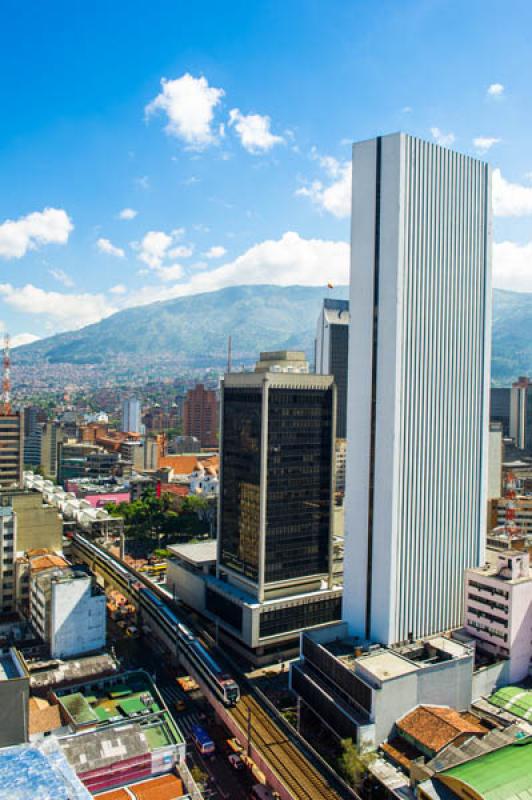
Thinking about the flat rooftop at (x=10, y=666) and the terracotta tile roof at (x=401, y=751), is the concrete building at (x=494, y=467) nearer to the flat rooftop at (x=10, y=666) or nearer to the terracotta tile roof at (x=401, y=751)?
the terracotta tile roof at (x=401, y=751)

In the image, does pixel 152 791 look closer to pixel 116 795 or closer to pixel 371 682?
pixel 116 795

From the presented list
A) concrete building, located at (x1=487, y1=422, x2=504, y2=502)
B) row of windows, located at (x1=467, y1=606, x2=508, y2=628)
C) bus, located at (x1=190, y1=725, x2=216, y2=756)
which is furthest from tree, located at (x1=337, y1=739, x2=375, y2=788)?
concrete building, located at (x1=487, y1=422, x2=504, y2=502)

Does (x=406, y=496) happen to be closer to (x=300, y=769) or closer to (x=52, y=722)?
(x=300, y=769)

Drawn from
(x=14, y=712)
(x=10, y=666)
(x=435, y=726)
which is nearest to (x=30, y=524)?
(x=10, y=666)

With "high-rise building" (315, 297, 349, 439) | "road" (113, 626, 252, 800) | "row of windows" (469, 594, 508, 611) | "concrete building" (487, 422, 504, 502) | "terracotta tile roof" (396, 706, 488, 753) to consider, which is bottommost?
"road" (113, 626, 252, 800)

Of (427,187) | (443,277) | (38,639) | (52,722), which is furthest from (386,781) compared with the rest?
(427,187)

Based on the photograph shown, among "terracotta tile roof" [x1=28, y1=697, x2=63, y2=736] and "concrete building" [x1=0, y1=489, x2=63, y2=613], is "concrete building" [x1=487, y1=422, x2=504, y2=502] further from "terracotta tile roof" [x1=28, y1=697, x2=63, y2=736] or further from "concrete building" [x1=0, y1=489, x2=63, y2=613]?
"terracotta tile roof" [x1=28, y1=697, x2=63, y2=736]

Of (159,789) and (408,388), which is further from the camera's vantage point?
(408,388)
